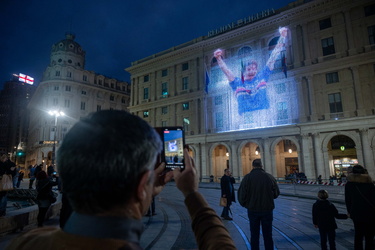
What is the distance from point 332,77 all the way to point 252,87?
8768 mm

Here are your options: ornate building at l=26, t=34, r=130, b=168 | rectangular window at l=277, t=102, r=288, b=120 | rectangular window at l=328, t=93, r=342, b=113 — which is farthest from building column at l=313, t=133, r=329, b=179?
ornate building at l=26, t=34, r=130, b=168

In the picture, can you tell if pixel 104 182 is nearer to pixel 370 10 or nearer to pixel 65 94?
pixel 370 10

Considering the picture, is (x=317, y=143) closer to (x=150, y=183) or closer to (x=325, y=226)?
(x=325, y=226)

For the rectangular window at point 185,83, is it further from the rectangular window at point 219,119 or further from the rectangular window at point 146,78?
the rectangular window at point 146,78

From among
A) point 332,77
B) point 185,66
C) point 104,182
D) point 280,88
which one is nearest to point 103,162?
point 104,182

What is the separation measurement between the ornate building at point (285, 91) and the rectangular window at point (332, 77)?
0.31 feet

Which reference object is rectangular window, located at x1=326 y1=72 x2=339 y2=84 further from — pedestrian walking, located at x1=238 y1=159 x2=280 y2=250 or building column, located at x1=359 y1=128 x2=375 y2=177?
pedestrian walking, located at x1=238 y1=159 x2=280 y2=250

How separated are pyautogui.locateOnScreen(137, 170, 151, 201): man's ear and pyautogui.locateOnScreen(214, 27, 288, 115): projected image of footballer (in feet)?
96.2

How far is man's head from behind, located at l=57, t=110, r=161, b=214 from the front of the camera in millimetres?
940

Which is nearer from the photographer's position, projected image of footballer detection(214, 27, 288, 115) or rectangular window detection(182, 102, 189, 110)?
projected image of footballer detection(214, 27, 288, 115)

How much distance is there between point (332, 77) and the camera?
26391mm

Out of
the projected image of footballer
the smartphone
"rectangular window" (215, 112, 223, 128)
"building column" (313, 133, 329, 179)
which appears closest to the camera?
the smartphone

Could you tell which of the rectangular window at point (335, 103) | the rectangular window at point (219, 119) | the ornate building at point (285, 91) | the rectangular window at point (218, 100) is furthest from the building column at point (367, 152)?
the rectangular window at point (218, 100)

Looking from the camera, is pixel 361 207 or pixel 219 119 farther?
pixel 219 119
